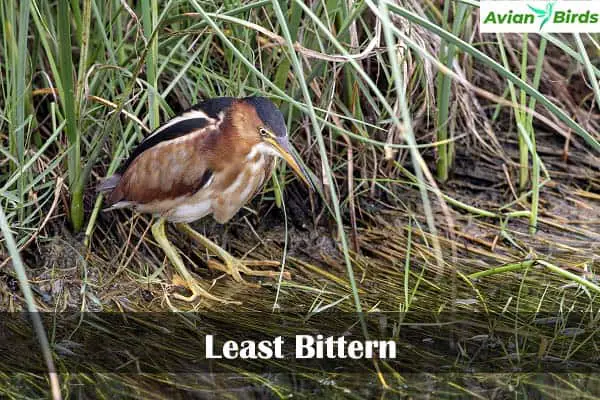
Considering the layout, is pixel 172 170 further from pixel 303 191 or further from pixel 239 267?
pixel 303 191

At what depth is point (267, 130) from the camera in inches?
122

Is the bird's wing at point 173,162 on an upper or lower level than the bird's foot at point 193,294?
upper

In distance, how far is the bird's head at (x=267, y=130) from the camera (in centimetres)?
307

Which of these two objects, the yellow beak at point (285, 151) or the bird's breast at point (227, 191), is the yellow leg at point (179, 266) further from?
the yellow beak at point (285, 151)

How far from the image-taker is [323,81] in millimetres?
3609

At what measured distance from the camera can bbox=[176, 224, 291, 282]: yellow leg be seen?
3.49 meters

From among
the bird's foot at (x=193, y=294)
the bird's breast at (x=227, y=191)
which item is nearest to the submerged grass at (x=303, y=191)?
the bird's foot at (x=193, y=294)

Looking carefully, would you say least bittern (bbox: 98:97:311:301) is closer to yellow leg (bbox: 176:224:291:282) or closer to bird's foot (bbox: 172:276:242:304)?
bird's foot (bbox: 172:276:242:304)

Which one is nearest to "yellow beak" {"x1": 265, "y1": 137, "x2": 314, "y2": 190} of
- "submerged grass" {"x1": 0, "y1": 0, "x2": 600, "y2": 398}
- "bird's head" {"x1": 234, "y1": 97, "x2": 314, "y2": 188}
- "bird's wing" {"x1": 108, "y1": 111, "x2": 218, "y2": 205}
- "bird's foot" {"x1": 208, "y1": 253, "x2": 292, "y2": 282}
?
"bird's head" {"x1": 234, "y1": 97, "x2": 314, "y2": 188}

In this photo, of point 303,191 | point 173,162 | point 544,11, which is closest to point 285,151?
point 173,162

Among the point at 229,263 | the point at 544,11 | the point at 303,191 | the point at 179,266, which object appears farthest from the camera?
the point at 303,191

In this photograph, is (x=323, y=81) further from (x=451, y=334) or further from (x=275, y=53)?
(x=451, y=334)

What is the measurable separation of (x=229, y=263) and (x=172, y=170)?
44 centimetres

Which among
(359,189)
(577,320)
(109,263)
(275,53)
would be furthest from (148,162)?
(577,320)
